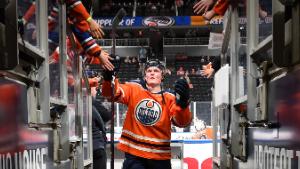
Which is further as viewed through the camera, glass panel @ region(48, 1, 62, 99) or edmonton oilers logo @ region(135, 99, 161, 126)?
edmonton oilers logo @ region(135, 99, 161, 126)

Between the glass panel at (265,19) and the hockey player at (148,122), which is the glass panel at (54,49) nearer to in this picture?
the hockey player at (148,122)

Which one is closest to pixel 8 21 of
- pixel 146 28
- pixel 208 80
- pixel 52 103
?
pixel 52 103

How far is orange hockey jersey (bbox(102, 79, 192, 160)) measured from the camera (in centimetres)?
399

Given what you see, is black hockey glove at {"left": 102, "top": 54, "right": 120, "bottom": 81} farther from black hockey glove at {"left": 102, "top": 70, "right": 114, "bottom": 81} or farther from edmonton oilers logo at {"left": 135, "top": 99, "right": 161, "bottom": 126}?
edmonton oilers logo at {"left": 135, "top": 99, "right": 161, "bottom": 126}

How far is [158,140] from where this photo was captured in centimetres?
399

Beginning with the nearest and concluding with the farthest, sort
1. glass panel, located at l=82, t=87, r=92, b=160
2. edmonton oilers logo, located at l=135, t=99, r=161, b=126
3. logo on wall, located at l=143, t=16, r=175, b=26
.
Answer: edmonton oilers logo, located at l=135, t=99, r=161, b=126
glass panel, located at l=82, t=87, r=92, b=160
logo on wall, located at l=143, t=16, r=175, b=26

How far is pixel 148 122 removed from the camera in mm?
3992

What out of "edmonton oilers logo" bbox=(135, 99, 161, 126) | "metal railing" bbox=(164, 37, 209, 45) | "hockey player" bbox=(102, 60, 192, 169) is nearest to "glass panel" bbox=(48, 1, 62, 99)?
"hockey player" bbox=(102, 60, 192, 169)

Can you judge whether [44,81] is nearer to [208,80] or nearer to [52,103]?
[52,103]

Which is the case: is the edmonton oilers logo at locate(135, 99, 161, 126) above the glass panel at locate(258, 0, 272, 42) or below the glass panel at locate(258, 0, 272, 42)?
below

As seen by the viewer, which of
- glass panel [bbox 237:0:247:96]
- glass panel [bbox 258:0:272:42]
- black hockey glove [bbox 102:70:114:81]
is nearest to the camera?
glass panel [bbox 258:0:272:42]

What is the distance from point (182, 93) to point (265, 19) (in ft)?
4.74

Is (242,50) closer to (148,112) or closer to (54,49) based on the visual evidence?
(54,49)

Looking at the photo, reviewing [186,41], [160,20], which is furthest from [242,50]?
[186,41]
